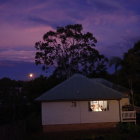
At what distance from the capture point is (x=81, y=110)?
37.1 m

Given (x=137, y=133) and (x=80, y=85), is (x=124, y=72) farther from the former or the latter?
(x=137, y=133)

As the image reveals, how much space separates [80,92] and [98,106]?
2.04 metres

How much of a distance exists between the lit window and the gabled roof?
2.96 ft

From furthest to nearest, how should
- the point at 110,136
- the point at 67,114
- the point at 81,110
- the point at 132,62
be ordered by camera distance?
the point at 132,62
the point at 81,110
the point at 67,114
the point at 110,136

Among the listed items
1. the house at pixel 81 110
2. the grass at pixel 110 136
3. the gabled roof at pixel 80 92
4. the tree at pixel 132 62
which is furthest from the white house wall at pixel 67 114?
the tree at pixel 132 62

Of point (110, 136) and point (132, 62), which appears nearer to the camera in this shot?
point (110, 136)

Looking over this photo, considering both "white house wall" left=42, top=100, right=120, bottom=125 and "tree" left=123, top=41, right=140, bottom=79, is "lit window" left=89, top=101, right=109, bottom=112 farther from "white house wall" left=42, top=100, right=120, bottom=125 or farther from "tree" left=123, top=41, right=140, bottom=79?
"tree" left=123, top=41, right=140, bottom=79

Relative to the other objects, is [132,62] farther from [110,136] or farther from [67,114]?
[110,136]

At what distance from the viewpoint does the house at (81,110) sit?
3675 centimetres

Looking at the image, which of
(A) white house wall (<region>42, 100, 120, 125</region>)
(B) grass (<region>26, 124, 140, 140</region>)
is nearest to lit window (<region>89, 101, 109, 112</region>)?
(A) white house wall (<region>42, 100, 120, 125</region>)

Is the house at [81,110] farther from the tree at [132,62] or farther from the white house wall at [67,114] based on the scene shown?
the tree at [132,62]

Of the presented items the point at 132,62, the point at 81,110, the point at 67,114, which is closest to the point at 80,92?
the point at 81,110

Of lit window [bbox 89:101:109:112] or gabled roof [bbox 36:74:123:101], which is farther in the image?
lit window [bbox 89:101:109:112]

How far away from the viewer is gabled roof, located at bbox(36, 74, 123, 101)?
3662cm
